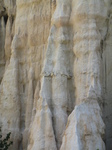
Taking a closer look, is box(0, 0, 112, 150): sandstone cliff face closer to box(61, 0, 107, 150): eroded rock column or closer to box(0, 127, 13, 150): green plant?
box(61, 0, 107, 150): eroded rock column

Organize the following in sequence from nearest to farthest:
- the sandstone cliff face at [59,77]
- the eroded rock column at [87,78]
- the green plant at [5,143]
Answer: the eroded rock column at [87,78], the sandstone cliff face at [59,77], the green plant at [5,143]

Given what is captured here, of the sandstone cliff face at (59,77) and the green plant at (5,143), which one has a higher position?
the sandstone cliff face at (59,77)

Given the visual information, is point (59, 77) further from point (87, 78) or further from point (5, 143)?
point (5, 143)

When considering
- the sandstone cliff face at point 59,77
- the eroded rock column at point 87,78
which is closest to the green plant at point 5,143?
the sandstone cliff face at point 59,77

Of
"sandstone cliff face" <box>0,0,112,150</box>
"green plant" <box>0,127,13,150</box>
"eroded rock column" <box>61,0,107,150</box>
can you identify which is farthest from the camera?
"green plant" <box>0,127,13,150</box>

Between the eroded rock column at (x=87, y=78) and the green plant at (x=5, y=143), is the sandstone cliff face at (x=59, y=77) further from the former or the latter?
the green plant at (x=5, y=143)

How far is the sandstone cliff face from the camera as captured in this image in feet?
61.0

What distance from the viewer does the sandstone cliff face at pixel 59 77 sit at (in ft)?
61.0

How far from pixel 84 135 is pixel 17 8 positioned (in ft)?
25.6

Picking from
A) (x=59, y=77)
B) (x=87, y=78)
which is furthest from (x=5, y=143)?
(x=87, y=78)

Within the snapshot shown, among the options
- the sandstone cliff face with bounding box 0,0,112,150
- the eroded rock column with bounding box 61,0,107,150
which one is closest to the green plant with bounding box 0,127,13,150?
the sandstone cliff face with bounding box 0,0,112,150

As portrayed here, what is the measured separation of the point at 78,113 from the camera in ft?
60.0

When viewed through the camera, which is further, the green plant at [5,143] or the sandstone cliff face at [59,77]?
the green plant at [5,143]

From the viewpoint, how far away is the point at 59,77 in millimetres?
20000
